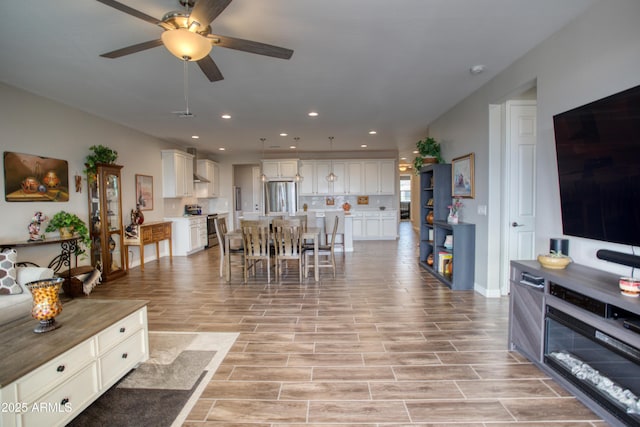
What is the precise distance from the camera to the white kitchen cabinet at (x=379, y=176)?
9172mm

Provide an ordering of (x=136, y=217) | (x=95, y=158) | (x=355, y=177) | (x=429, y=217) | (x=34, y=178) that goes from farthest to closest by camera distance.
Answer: (x=355, y=177)
(x=136, y=217)
(x=429, y=217)
(x=95, y=158)
(x=34, y=178)

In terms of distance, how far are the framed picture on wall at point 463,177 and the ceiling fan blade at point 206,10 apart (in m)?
3.55

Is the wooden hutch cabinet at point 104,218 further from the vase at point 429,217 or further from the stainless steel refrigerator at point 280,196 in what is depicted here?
the vase at point 429,217

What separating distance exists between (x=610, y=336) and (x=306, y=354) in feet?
6.54

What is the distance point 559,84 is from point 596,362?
2.14 m

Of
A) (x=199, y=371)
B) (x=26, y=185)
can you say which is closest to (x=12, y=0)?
(x=26, y=185)

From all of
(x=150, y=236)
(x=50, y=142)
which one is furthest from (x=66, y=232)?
(x=150, y=236)

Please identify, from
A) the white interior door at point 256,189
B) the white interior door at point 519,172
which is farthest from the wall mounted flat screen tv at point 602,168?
the white interior door at point 256,189

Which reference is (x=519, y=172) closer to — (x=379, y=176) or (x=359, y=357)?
(x=359, y=357)

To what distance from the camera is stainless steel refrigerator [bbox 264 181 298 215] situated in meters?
9.05

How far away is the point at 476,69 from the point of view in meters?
3.30

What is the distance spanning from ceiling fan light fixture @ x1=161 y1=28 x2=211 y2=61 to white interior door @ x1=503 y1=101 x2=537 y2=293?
11.4 ft

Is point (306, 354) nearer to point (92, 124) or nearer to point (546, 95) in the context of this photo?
point (546, 95)

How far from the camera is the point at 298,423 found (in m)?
1.76
